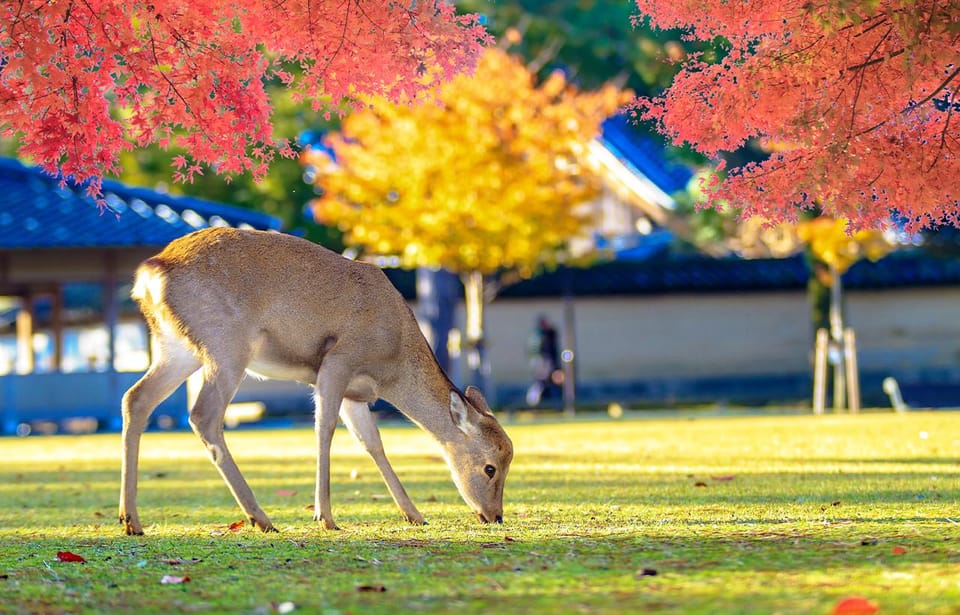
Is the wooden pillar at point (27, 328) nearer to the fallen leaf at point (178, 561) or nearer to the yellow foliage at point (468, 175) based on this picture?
the yellow foliage at point (468, 175)

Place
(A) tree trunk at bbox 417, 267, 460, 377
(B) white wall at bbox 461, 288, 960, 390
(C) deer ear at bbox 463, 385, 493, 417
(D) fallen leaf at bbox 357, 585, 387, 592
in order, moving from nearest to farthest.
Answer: (D) fallen leaf at bbox 357, 585, 387, 592
(C) deer ear at bbox 463, 385, 493, 417
(A) tree trunk at bbox 417, 267, 460, 377
(B) white wall at bbox 461, 288, 960, 390

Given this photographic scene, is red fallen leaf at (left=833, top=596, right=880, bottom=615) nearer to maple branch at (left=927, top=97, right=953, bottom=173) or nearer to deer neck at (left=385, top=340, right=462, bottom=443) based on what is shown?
deer neck at (left=385, top=340, right=462, bottom=443)

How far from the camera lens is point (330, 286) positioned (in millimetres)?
10469

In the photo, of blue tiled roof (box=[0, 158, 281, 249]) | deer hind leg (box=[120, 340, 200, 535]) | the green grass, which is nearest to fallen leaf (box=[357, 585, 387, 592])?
the green grass

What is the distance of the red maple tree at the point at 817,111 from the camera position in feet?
32.9

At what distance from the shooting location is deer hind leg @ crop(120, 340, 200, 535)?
9.91m

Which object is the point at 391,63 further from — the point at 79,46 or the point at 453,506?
the point at 453,506

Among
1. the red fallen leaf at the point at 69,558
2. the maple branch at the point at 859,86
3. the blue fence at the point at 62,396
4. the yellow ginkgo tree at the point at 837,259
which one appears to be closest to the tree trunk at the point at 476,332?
the blue fence at the point at 62,396

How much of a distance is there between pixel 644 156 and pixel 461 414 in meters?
38.9

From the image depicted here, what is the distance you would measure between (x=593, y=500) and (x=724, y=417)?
53.5ft

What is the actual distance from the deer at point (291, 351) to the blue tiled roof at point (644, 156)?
35.5 metres

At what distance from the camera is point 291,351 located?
10.3 meters

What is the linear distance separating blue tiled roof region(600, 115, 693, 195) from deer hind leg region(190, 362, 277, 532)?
36411 mm

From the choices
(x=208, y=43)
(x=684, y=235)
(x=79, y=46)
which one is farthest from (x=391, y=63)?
(x=684, y=235)
